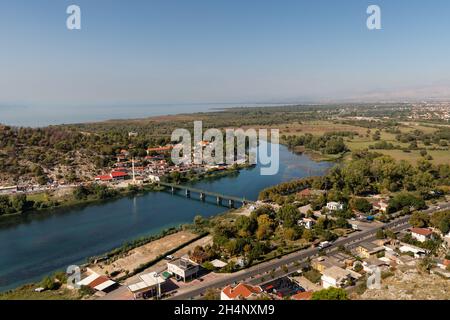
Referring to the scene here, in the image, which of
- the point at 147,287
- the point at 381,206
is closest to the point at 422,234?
the point at 381,206

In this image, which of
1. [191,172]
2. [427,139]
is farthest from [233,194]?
[427,139]

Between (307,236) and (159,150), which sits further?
(159,150)

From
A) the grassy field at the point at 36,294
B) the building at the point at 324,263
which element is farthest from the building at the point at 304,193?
the grassy field at the point at 36,294

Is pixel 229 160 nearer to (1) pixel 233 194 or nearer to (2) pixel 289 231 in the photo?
(1) pixel 233 194

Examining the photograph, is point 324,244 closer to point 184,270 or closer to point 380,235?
point 380,235

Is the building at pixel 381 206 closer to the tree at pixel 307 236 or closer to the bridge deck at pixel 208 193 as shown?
the tree at pixel 307 236

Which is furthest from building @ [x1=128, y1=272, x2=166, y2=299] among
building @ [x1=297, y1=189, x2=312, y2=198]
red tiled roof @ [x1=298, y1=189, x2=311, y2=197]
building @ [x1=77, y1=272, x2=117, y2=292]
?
red tiled roof @ [x1=298, y1=189, x2=311, y2=197]
